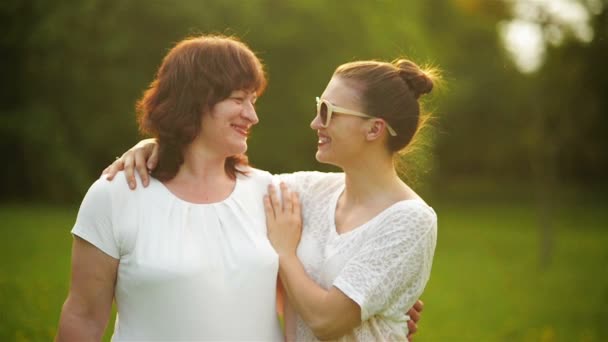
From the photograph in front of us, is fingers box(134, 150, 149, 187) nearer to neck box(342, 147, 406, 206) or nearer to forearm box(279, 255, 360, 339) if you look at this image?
forearm box(279, 255, 360, 339)

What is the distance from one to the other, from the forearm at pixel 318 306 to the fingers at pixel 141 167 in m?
0.83

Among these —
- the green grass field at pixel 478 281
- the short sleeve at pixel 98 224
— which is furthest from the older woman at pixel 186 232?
the green grass field at pixel 478 281

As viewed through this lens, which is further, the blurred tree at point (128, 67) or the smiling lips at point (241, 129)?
the blurred tree at point (128, 67)

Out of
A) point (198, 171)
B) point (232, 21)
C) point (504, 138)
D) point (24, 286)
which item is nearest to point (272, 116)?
point (232, 21)

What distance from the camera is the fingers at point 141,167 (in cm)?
366

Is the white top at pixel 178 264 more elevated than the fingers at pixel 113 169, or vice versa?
the fingers at pixel 113 169

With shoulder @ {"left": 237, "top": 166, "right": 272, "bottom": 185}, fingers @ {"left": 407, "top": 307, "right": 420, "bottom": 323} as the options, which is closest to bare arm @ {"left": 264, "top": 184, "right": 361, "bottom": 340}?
shoulder @ {"left": 237, "top": 166, "right": 272, "bottom": 185}

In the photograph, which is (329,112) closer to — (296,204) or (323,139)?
(323,139)

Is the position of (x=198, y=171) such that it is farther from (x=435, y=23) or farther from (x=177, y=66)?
(x=435, y=23)

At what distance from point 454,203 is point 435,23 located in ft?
27.6

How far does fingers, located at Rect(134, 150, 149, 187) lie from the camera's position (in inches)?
144

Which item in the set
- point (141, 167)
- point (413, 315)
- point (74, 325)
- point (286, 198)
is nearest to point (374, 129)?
point (286, 198)

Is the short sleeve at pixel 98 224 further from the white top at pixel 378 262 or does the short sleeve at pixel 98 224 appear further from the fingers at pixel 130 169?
the white top at pixel 378 262

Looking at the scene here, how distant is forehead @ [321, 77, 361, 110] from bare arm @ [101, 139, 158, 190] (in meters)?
0.97
